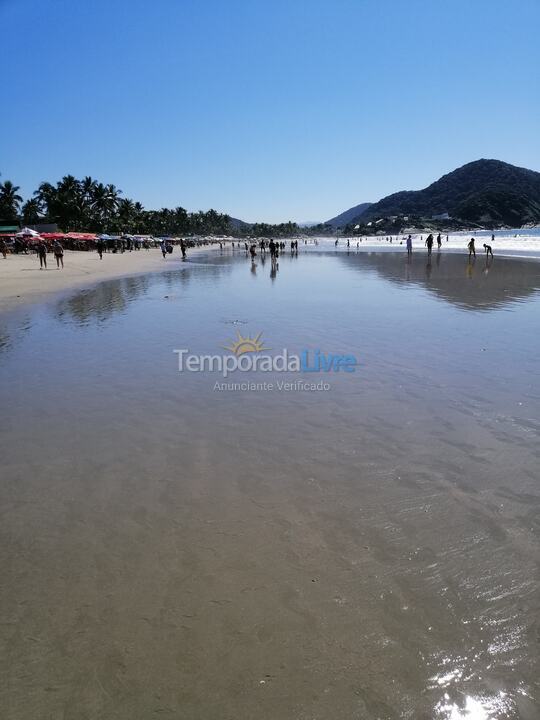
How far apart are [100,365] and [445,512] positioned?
7392 millimetres

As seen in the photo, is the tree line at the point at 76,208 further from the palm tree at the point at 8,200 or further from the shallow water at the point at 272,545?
the shallow water at the point at 272,545

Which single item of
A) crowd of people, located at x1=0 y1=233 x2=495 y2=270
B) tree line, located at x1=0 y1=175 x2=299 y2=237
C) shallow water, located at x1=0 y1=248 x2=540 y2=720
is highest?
tree line, located at x1=0 y1=175 x2=299 y2=237

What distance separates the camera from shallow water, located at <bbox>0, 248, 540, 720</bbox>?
2432 mm

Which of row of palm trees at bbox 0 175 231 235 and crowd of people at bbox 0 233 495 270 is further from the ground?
row of palm trees at bbox 0 175 231 235

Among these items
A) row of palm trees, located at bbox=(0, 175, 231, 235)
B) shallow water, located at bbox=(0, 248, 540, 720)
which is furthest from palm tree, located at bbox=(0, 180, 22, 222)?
shallow water, located at bbox=(0, 248, 540, 720)

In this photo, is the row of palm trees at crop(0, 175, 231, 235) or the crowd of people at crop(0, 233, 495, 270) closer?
the crowd of people at crop(0, 233, 495, 270)

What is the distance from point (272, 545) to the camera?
3580 millimetres

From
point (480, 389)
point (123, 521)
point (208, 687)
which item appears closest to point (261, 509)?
point (123, 521)

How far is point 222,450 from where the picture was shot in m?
5.29

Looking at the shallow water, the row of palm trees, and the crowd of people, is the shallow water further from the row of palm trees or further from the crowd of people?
the row of palm trees

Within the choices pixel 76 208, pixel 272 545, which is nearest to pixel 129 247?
pixel 76 208

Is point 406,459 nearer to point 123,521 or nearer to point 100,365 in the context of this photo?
point 123,521

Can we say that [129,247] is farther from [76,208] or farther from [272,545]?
[272,545]

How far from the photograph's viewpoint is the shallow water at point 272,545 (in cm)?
243
